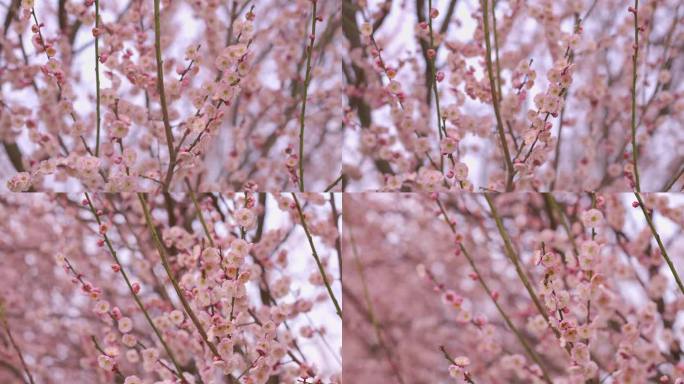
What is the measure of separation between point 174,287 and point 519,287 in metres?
1.10

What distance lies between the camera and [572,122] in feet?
5.33

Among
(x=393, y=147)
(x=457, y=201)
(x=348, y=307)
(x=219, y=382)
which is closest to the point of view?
(x=219, y=382)

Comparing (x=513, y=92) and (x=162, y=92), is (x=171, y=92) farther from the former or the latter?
(x=513, y=92)

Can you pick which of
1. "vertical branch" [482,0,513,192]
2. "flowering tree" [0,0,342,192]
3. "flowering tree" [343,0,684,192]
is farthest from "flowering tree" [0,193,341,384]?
"vertical branch" [482,0,513,192]

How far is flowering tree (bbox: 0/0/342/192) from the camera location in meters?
1.51

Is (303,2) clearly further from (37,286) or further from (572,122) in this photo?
(37,286)

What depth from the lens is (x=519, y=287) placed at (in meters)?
1.96

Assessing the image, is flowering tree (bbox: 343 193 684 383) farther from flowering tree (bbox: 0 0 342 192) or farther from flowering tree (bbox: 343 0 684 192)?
flowering tree (bbox: 0 0 342 192)

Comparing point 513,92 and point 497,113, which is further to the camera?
point 513,92

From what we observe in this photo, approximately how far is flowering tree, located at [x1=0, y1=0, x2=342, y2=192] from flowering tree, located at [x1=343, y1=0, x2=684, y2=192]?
0.32 feet

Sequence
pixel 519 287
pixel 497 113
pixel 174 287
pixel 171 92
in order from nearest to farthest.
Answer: pixel 174 287, pixel 497 113, pixel 171 92, pixel 519 287

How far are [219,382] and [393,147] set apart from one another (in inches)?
23.4

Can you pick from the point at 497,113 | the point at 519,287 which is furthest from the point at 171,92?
the point at 519,287

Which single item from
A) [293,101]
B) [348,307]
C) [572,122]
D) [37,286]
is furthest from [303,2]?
[37,286]
